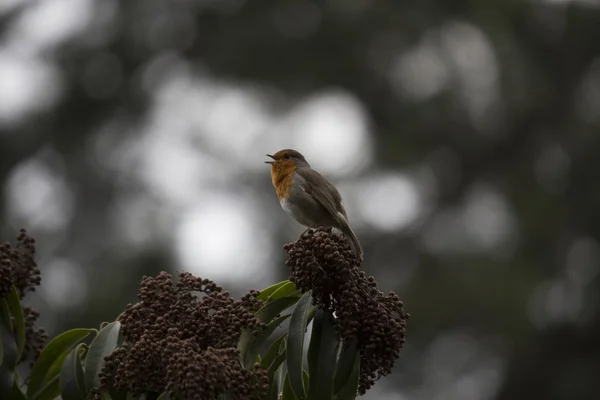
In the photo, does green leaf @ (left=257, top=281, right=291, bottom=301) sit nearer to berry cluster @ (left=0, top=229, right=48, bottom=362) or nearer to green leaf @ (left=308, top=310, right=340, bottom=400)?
green leaf @ (left=308, top=310, right=340, bottom=400)

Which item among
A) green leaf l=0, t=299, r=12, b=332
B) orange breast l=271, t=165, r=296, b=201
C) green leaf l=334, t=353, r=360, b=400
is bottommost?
green leaf l=334, t=353, r=360, b=400

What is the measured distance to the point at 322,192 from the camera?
530 centimetres

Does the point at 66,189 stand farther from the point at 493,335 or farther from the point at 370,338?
the point at 370,338

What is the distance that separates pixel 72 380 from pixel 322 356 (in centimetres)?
73

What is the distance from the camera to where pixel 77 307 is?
10586 millimetres

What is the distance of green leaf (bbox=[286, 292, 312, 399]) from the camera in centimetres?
281

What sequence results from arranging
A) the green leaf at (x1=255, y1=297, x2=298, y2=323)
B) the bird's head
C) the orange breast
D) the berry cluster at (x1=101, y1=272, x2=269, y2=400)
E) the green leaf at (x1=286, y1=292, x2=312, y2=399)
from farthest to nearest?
the bird's head, the orange breast, the green leaf at (x1=255, y1=297, x2=298, y2=323), the green leaf at (x1=286, y1=292, x2=312, y2=399), the berry cluster at (x1=101, y1=272, x2=269, y2=400)

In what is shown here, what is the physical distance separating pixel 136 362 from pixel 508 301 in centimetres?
891

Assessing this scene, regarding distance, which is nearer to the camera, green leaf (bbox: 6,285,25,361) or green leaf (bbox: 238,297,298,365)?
green leaf (bbox: 238,297,298,365)

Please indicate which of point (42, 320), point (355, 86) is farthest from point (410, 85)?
point (42, 320)

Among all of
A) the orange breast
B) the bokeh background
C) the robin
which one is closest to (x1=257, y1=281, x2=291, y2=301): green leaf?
the robin

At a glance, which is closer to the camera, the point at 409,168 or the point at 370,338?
the point at 370,338

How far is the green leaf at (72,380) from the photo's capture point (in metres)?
2.87

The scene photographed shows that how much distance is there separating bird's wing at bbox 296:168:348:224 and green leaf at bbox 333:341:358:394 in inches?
85.7
